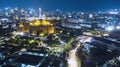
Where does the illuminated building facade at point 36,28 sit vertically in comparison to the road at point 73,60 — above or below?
above

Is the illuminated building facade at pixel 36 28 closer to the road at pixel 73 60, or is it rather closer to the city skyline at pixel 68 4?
the road at pixel 73 60

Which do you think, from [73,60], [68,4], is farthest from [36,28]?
[68,4]

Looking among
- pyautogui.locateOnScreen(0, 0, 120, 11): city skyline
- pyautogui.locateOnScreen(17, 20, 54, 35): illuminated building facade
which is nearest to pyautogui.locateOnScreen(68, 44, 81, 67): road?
pyautogui.locateOnScreen(17, 20, 54, 35): illuminated building facade

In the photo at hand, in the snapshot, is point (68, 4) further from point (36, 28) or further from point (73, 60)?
point (73, 60)

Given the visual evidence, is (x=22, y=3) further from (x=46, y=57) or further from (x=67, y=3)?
(x=46, y=57)

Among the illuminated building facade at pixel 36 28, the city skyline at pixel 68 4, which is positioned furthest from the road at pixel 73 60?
the city skyline at pixel 68 4

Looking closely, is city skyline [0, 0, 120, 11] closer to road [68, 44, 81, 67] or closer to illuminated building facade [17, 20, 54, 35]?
illuminated building facade [17, 20, 54, 35]

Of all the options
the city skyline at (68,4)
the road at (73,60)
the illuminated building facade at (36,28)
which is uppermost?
the city skyline at (68,4)
